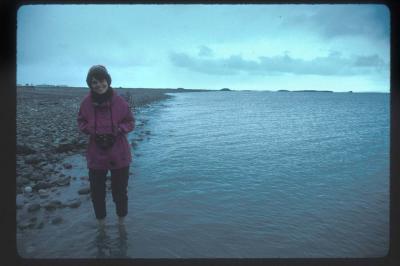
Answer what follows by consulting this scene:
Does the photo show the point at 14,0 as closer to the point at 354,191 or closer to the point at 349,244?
the point at 349,244

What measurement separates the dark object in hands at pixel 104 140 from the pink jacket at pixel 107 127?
1.5 inches

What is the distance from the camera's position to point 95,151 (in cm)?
395

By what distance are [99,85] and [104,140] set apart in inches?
22.5

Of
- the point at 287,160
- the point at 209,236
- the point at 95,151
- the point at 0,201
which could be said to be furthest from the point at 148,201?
the point at 287,160

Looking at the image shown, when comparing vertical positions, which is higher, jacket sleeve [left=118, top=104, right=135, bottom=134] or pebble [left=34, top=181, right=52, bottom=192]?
jacket sleeve [left=118, top=104, right=135, bottom=134]

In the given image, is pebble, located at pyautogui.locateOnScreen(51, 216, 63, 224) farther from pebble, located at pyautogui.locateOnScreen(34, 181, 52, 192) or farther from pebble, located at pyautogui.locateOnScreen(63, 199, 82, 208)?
pebble, located at pyautogui.locateOnScreen(34, 181, 52, 192)

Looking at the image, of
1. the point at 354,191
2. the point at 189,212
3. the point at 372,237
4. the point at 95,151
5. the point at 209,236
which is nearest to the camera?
the point at 95,151

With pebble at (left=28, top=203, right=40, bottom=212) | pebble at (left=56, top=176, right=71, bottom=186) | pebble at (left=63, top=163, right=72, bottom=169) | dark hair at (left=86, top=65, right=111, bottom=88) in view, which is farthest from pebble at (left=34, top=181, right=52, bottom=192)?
dark hair at (left=86, top=65, right=111, bottom=88)

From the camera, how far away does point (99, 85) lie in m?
3.78

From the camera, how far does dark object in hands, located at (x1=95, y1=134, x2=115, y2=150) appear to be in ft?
12.7

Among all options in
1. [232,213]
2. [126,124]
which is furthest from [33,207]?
[232,213]

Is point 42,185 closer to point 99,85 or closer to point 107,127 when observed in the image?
point 107,127

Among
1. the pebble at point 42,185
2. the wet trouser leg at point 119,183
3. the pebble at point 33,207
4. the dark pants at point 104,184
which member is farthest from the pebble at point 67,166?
the wet trouser leg at point 119,183

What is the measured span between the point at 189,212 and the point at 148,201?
0.82 meters
